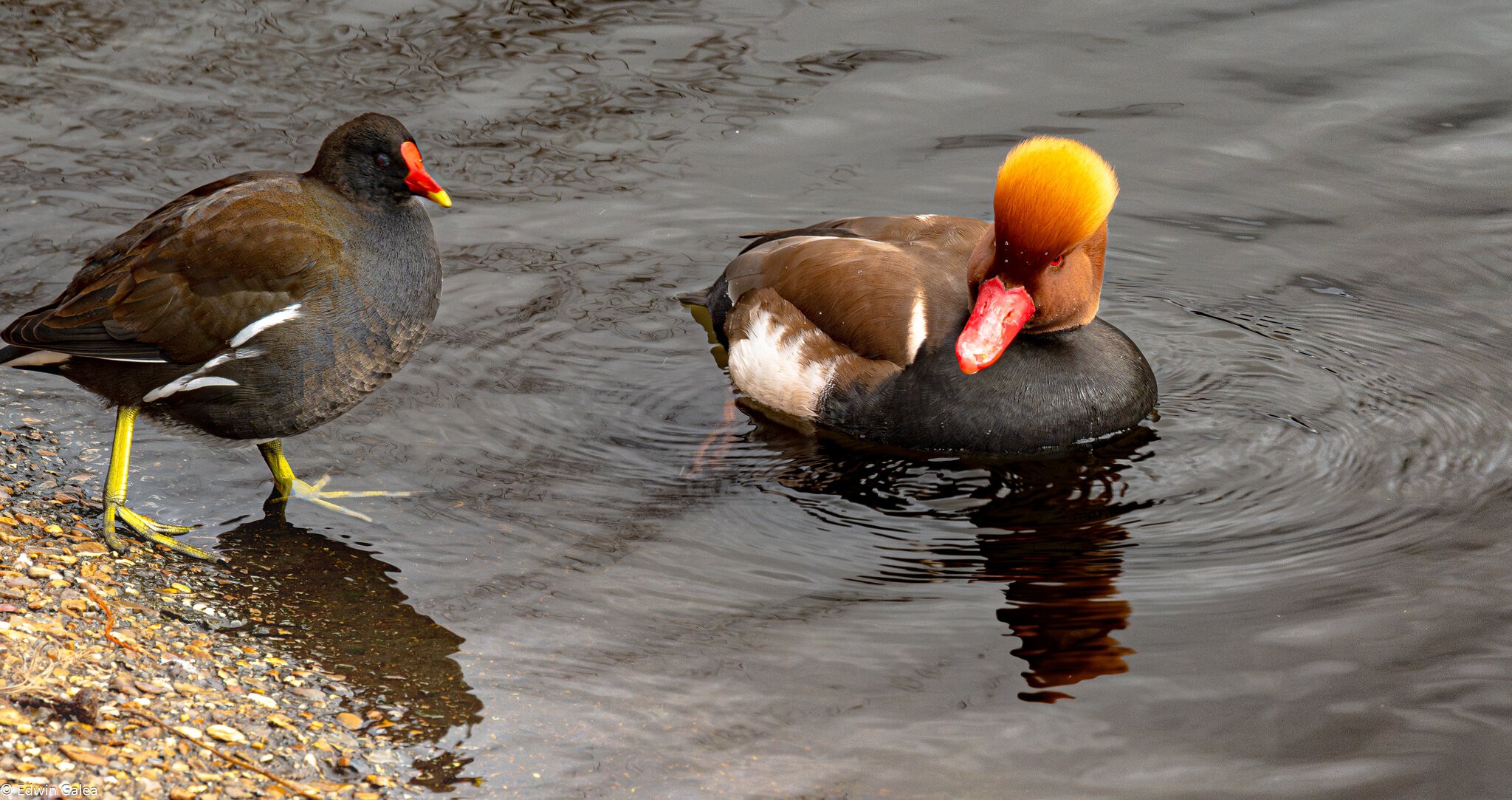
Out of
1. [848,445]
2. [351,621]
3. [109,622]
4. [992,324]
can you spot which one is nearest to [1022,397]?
[992,324]

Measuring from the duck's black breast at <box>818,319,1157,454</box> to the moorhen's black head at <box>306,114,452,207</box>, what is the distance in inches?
86.2

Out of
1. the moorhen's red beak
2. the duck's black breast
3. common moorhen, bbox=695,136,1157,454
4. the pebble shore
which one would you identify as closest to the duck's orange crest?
common moorhen, bbox=695,136,1157,454

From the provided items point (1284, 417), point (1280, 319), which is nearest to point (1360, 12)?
point (1280, 319)

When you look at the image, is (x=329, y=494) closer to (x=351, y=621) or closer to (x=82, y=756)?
(x=351, y=621)

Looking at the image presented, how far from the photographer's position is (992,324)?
569 cm

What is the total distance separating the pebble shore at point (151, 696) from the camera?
330 cm

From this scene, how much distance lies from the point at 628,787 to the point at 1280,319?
14.6 feet

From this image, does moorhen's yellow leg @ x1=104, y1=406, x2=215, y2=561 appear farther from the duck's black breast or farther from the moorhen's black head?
the duck's black breast

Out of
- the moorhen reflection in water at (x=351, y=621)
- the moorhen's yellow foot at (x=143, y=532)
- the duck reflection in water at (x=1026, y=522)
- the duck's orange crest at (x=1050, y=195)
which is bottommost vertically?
the duck reflection in water at (x=1026, y=522)

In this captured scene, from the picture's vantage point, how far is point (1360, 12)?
9.18 meters

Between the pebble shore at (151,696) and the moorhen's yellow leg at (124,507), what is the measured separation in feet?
0.21

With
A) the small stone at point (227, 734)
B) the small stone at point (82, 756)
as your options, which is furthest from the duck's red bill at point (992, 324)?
the small stone at point (82, 756)

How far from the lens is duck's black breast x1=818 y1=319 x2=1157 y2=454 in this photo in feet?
19.2

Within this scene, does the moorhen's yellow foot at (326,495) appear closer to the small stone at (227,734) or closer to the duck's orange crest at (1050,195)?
the small stone at (227,734)
